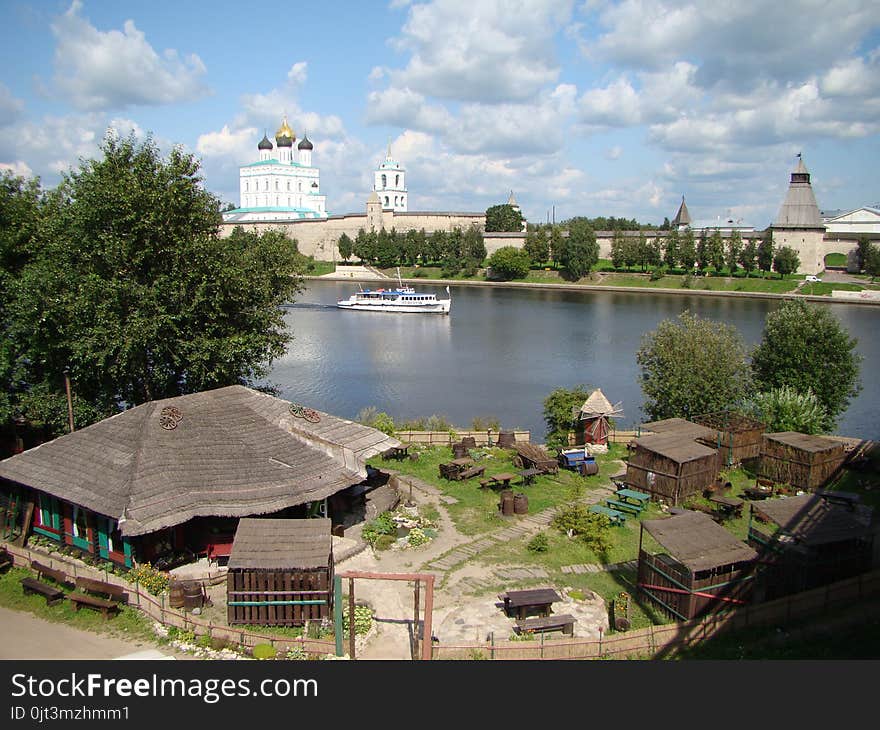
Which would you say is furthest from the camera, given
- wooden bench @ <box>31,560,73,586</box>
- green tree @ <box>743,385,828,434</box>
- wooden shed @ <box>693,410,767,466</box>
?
green tree @ <box>743,385,828,434</box>

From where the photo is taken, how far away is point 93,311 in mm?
18031

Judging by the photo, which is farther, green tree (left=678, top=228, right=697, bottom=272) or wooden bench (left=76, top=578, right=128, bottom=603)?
green tree (left=678, top=228, right=697, bottom=272)

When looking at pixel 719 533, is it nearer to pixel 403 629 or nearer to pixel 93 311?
pixel 403 629

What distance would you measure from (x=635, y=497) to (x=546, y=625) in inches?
262

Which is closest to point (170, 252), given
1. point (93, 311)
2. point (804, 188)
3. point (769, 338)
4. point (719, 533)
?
point (93, 311)

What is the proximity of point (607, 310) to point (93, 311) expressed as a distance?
56111 millimetres

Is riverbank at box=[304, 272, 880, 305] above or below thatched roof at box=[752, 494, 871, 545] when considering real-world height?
above

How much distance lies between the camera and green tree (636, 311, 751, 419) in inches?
938

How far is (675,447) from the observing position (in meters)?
17.8

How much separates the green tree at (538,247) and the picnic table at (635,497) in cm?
7915

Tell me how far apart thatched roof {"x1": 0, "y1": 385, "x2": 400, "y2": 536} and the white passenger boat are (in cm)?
5249

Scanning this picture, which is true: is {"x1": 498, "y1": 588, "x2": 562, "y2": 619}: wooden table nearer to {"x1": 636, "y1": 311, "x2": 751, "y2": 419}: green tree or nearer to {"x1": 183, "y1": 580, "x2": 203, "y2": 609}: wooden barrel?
{"x1": 183, "y1": 580, "x2": 203, "y2": 609}: wooden barrel

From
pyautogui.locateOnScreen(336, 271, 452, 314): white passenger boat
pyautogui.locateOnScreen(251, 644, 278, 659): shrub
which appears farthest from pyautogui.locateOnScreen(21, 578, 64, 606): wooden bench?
pyautogui.locateOnScreen(336, 271, 452, 314): white passenger boat

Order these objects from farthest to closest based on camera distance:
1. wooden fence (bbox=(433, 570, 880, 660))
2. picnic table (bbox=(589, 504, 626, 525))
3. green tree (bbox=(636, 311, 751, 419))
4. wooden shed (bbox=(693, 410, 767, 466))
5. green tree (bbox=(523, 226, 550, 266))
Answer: green tree (bbox=(523, 226, 550, 266))
green tree (bbox=(636, 311, 751, 419))
wooden shed (bbox=(693, 410, 767, 466))
picnic table (bbox=(589, 504, 626, 525))
wooden fence (bbox=(433, 570, 880, 660))
